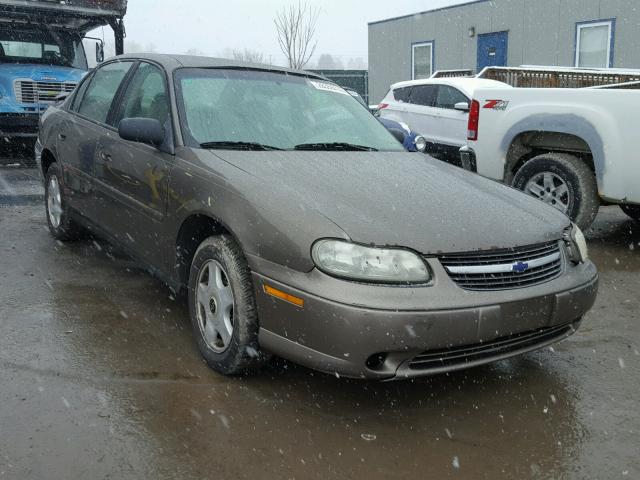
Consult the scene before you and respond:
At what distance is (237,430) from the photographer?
2.79 metres

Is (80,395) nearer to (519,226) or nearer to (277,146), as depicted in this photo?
(277,146)

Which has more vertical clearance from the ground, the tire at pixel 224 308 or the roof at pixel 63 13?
the roof at pixel 63 13

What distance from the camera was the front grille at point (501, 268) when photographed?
2818 millimetres

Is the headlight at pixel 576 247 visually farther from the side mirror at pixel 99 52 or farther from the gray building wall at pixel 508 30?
the gray building wall at pixel 508 30

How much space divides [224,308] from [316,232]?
0.71m

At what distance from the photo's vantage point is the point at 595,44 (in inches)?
608

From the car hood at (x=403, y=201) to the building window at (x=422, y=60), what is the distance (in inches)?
682

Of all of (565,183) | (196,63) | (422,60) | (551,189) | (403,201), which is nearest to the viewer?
(403,201)

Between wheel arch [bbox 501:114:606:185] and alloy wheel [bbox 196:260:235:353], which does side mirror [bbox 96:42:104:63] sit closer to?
wheel arch [bbox 501:114:606:185]

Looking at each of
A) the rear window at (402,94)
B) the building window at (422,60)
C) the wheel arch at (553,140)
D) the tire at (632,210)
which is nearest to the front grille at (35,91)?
the rear window at (402,94)

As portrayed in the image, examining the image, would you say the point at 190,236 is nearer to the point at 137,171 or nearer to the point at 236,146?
the point at 236,146

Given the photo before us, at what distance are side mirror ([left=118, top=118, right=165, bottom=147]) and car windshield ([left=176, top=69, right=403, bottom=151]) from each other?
15 cm

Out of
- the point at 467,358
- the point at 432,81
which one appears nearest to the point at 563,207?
the point at 467,358

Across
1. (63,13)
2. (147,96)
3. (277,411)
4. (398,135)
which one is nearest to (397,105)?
(63,13)
